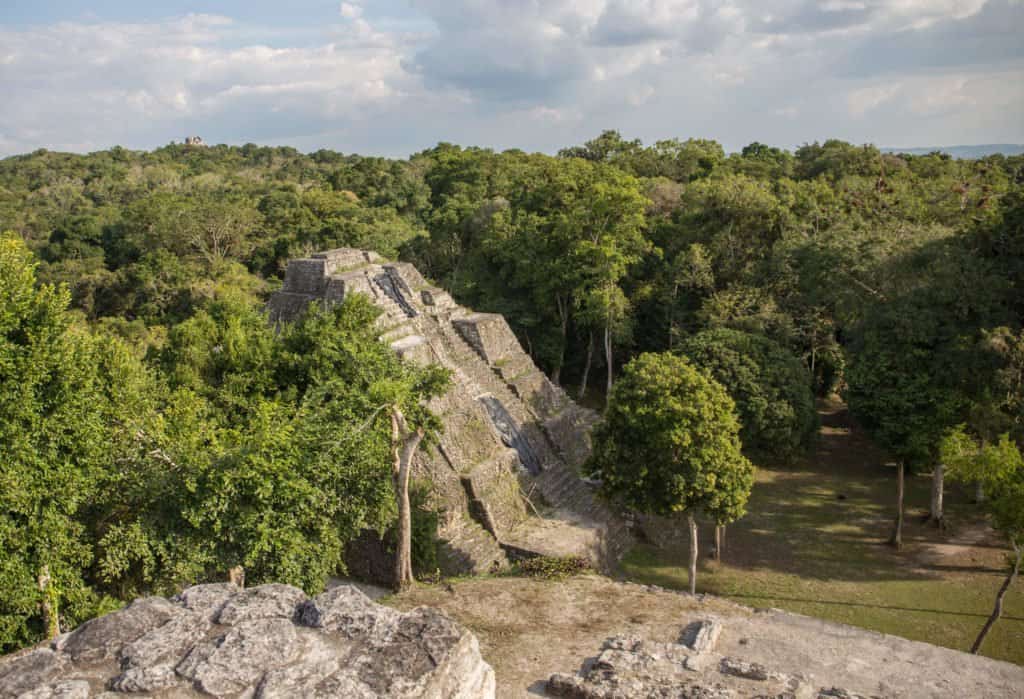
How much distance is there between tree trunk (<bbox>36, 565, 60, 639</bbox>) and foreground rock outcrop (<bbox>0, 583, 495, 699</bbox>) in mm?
2699

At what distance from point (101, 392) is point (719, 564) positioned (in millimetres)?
10020

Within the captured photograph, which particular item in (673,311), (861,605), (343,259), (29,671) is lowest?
(861,605)

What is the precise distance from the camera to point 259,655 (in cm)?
438

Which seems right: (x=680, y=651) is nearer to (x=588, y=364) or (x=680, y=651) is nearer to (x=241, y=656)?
(x=241, y=656)

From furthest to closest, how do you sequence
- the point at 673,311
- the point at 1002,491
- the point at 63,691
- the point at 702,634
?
the point at 673,311
the point at 1002,491
the point at 702,634
the point at 63,691

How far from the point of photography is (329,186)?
39500mm

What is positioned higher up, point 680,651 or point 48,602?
point 680,651

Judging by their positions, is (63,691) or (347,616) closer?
(63,691)

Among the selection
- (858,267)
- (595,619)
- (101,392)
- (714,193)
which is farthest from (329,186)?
(595,619)

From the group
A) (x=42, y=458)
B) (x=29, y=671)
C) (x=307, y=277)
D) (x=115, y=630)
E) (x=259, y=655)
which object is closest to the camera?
(x=29, y=671)

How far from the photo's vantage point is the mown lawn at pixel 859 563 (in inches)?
421

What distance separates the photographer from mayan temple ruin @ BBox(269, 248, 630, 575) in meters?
11.5

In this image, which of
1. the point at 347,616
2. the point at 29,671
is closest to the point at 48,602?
the point at 29,671

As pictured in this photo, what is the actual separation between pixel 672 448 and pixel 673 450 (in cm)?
4
